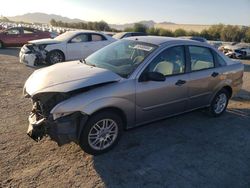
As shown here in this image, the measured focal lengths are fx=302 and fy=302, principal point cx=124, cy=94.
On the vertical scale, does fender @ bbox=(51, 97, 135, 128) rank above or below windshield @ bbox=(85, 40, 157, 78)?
below

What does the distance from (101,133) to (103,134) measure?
0.05 meters

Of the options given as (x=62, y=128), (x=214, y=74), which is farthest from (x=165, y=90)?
(x=62, y=128)

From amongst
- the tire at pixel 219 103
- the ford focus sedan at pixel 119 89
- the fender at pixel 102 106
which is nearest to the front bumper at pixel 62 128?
the ford focus sedan at pixel 119 89

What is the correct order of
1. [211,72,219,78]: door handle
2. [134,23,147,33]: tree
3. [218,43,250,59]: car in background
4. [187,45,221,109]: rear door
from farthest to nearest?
[134,23,147,33]: tree → [218,43,250,59]: car in background → [211,72,219,78]: door handle → [187,45,221,109]: rear door

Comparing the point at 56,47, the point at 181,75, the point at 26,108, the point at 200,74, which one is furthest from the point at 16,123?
the point at 56,47

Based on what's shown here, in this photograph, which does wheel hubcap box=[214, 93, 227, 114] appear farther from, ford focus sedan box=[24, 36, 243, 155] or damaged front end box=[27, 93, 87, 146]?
damaged front end box=[27, 93, 87, 146]

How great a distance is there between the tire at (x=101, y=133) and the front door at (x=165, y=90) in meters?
0.47

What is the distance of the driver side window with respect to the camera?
4996 millimetres

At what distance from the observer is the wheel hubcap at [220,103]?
6539 mm

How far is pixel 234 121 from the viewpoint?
6445mm

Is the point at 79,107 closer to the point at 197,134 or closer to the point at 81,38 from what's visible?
the point at 197,134

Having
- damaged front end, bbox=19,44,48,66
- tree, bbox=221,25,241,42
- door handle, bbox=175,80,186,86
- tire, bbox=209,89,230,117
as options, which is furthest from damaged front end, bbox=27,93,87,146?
tree, bbox=221,25,241,42

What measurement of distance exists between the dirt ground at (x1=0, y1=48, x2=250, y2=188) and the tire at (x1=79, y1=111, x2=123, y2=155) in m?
0.13

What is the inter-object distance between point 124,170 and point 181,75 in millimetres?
2146
